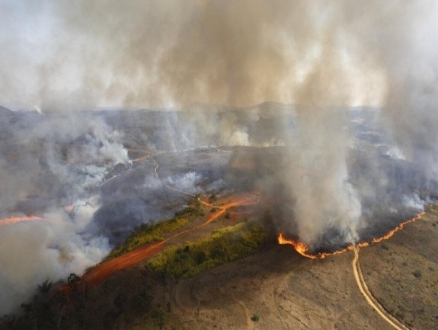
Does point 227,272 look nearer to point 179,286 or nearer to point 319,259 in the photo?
point 179,286

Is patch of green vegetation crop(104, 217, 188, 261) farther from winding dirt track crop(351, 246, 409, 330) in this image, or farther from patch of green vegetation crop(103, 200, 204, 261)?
winding dirt track crop(351, 246, 409, 330)

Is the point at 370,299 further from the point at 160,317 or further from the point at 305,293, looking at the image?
the point at 160,317

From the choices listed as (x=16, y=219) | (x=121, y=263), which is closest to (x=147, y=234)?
(x=121, y=263)

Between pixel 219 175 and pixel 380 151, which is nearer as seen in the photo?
pixel 219 175

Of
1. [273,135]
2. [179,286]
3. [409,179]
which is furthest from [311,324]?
[273,135]

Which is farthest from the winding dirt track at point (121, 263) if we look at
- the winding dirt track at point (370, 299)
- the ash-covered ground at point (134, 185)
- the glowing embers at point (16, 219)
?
the winding dirt track at point (370, 299)

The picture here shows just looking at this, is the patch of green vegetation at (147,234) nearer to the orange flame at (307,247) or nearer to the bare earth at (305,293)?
the bare earth at (305,293)

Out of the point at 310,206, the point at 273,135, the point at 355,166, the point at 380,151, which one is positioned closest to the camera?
the point at 310,206
